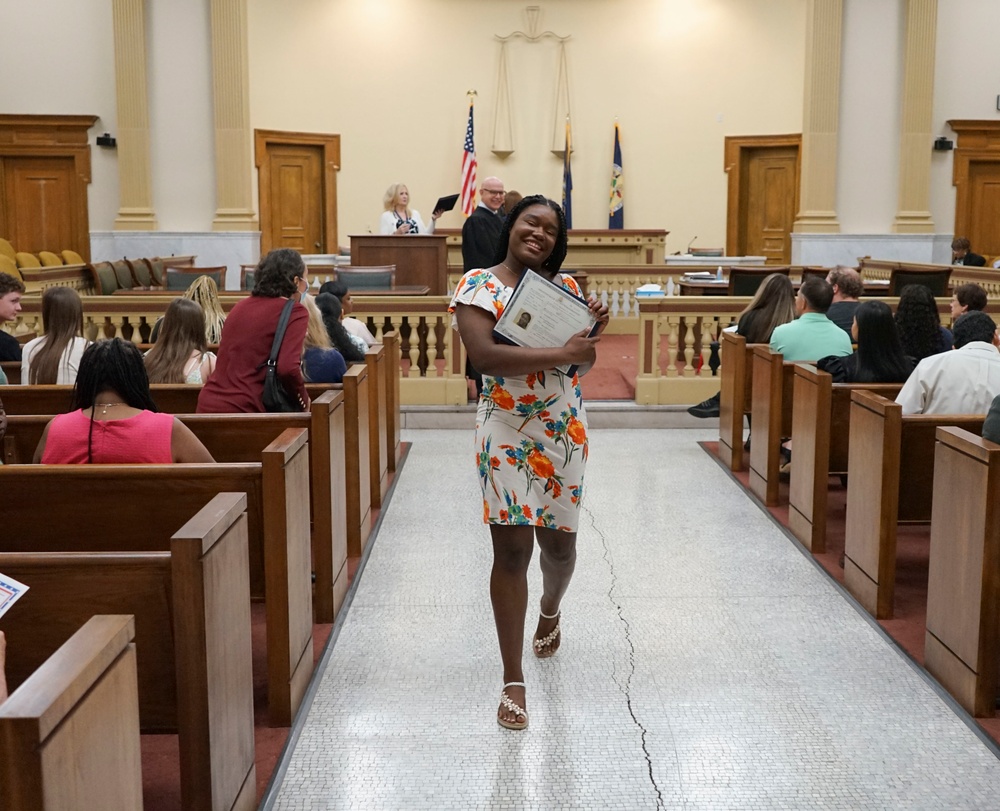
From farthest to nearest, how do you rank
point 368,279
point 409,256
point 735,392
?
point 409,256
point 368,279
point 735,392

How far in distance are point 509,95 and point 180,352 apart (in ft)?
38.4

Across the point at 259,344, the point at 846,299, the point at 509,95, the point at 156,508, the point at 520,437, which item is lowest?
the point at 156,508

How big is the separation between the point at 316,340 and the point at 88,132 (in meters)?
10.7

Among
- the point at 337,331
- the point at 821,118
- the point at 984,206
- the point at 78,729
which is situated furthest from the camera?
the point at 984,206

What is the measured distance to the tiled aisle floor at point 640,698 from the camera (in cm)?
273

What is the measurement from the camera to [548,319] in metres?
2.81

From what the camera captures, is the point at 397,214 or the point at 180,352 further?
the point at 397,214

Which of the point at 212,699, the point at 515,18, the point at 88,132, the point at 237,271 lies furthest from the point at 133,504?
the point at 515,18

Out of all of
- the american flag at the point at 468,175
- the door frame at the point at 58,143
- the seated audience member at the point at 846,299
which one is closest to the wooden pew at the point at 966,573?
the seated audience member at the point at 846,299

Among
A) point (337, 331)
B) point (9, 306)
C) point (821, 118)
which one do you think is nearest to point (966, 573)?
point (337, 331)

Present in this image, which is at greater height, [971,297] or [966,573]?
[971,297]

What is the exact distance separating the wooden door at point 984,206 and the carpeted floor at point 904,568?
9.93 metres

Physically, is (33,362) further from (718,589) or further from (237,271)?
(237,271)

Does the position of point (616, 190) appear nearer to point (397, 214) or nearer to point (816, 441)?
point (397, 214)
